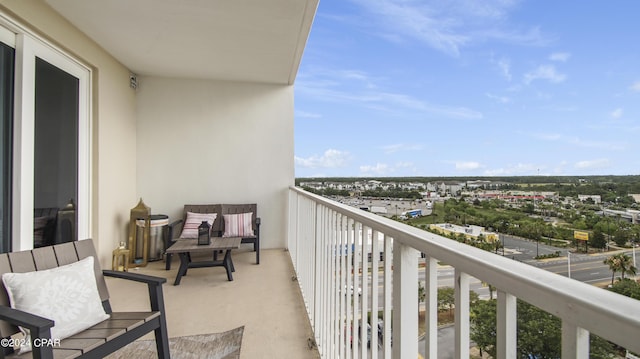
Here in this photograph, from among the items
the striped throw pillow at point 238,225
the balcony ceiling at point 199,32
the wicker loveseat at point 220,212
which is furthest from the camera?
the wicker loveseat at point 220,212

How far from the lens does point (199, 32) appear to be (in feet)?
10.3

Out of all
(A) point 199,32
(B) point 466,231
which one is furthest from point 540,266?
(A) point 199,32

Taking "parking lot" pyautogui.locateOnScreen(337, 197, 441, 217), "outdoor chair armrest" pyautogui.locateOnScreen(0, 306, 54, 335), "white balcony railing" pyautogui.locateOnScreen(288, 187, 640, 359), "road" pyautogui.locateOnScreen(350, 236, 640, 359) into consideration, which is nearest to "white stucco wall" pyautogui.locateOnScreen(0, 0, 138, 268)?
"outdoor chair armrest" pyautogui.locateOnScreen(0, 306, 54, 335)

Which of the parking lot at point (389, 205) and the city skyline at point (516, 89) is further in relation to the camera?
the parking lot at point (389, 205)

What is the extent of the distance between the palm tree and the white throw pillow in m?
2.10

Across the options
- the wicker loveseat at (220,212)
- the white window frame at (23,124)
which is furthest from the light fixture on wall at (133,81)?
the wicker loveseat at (220,212)

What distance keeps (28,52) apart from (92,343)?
259 centimetres

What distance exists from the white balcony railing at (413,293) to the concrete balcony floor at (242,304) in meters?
0.32

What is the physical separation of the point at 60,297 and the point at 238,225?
106 inches

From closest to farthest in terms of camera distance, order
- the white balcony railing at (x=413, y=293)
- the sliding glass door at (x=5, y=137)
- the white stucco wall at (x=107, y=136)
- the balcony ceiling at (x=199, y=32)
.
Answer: the white balcony railing at (x=413, y=293)
the sliding glass door at (x=5, y=137)
the balcony ceiling at (x=199, y=32)
the white stucco wall at (x=107, y=136)

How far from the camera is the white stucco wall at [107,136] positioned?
3.06 meters

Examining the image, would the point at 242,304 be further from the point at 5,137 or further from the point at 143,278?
the point at 5,137

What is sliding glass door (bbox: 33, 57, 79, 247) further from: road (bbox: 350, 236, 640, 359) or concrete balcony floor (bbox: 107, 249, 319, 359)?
road (bbox: 350, 236, 640, 359)

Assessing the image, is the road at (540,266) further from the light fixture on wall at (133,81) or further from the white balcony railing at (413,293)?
the light fixture on wall at (133,81)
